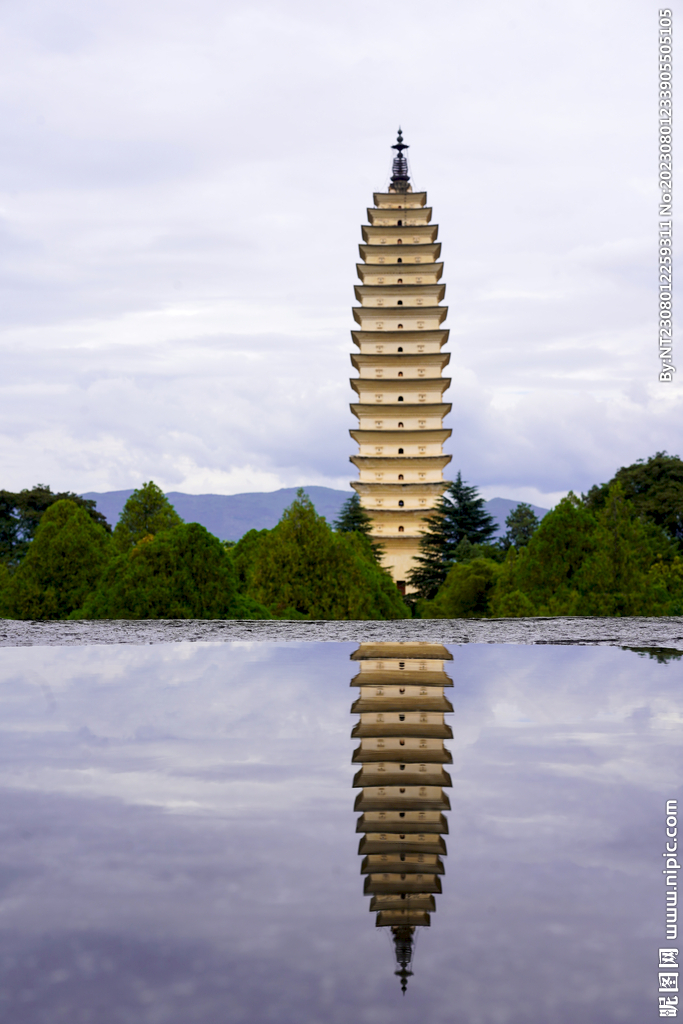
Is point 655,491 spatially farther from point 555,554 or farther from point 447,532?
point 555,554

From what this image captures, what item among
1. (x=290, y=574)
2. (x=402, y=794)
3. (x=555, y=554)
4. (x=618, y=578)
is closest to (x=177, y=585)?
(x=290, y=574)

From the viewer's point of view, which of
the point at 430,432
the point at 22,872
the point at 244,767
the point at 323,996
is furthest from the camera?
the point at 430,432

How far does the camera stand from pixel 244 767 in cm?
425

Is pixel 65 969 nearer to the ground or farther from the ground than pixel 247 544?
nearer to the ground

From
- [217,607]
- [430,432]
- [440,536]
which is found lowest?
[217,607]

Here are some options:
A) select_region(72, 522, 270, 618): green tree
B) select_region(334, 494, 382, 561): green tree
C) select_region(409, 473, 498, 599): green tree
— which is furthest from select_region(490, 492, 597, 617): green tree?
select_region(334, 494, 382, 561): green tree

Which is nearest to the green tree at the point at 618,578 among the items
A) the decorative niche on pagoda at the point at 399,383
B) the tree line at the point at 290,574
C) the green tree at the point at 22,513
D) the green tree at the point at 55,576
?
the tree line at the point at 290,574

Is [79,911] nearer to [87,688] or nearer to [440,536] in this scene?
[87,688]

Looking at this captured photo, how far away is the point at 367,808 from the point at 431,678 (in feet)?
9.59

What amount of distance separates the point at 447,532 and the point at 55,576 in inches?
1055

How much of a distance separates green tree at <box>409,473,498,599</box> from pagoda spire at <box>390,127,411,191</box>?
16181 millimetres

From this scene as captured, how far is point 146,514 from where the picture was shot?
106ft

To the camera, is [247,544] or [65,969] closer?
[65,969]

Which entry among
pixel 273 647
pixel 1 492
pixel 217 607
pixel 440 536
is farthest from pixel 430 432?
pixel 273 647
